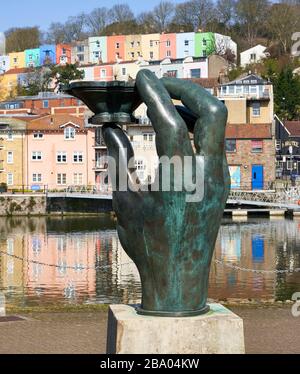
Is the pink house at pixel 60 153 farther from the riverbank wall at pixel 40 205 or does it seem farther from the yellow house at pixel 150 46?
the yellow house at pixel 150 46

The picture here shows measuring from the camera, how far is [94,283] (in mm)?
26766

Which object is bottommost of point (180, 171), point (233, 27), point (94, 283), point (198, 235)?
point (94, 283)

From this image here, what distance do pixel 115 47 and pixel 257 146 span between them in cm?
6186

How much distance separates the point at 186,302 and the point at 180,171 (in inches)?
60.2

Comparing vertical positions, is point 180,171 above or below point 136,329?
above

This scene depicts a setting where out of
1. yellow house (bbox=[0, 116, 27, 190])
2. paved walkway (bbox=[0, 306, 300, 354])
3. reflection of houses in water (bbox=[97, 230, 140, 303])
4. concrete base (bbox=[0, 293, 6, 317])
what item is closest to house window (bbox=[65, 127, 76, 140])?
yellow house (bbox=[0, 116, 27, 190])

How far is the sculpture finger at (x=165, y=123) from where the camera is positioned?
10.4 m

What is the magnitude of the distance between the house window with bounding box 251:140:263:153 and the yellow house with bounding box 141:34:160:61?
186 ft

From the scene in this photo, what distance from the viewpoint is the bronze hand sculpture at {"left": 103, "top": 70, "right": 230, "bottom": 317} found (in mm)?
10422

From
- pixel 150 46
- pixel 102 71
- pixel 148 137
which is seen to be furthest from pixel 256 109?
pixel 150 46

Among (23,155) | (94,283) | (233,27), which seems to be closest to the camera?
(94,283)

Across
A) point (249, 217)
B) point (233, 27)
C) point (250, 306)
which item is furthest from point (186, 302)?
point (233, 27)
